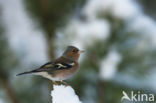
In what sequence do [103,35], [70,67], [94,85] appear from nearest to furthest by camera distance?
[70,67]
[103,35]
[94,85]

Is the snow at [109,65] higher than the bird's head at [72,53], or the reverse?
the bird's head at [72,53]

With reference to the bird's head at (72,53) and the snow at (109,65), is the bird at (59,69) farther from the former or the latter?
the snow at (109,65)

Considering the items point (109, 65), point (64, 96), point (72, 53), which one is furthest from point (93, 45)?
point (64, 96)

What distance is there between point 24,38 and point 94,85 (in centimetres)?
59

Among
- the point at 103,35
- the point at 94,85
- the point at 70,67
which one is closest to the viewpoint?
the point at 70,67

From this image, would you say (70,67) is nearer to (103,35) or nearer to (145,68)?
(103,35)

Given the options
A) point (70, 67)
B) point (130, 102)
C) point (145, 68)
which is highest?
point (70, 67)

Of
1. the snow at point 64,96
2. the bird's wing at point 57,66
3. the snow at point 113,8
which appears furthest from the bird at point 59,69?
the snow at point 113,8

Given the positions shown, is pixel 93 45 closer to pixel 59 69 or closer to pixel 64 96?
pixel 59 69

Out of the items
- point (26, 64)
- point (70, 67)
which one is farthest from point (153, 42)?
point (70, 67)

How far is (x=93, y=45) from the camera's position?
290 cm

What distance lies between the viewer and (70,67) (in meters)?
2.12

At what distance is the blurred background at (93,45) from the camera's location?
2906mm

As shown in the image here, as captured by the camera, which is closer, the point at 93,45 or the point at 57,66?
the point at 57,66
